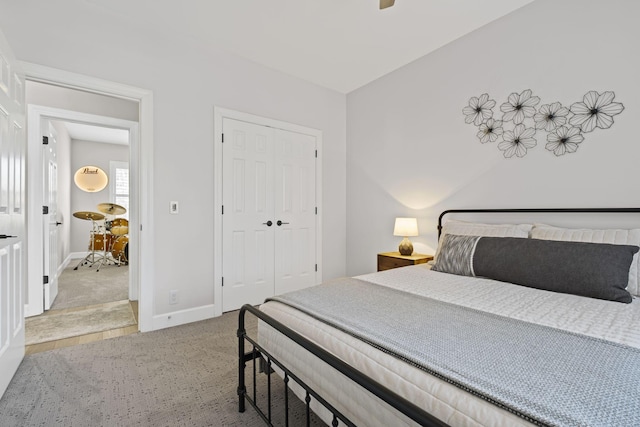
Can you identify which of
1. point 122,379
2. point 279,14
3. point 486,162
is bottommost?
point 122,379

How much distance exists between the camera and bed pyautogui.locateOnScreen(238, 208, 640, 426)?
2.62 feet

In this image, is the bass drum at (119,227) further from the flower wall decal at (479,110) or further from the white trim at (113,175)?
the flower wall decal at (479,110)

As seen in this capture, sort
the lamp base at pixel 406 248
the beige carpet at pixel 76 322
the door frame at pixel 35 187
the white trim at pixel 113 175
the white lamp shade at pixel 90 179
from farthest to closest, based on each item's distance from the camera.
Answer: the white trim at pixel 113 175 → the white lamp shade at pixel 90 179 → the lamp base at pixel 406 248 → the door frame at pixel 35 187 → the beige carpet at pixel 76 322

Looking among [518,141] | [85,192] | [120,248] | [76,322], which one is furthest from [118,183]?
[518,141]

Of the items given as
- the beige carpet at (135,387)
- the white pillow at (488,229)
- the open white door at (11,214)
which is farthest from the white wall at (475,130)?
the open white door at (11,214)

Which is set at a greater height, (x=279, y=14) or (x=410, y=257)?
(x=279, y=14)

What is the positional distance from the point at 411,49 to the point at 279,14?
4.66ft

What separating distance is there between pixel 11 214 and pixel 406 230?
3.13 metres

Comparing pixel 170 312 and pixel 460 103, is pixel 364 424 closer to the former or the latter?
pixel 170 312

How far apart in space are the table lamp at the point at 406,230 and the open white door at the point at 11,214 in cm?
303

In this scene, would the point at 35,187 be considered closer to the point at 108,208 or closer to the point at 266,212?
the point at 266,212

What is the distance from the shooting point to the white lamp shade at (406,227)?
325 cm

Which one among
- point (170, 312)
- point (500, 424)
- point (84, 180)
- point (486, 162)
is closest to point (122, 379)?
point (170, 312)

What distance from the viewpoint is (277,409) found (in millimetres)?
1691
